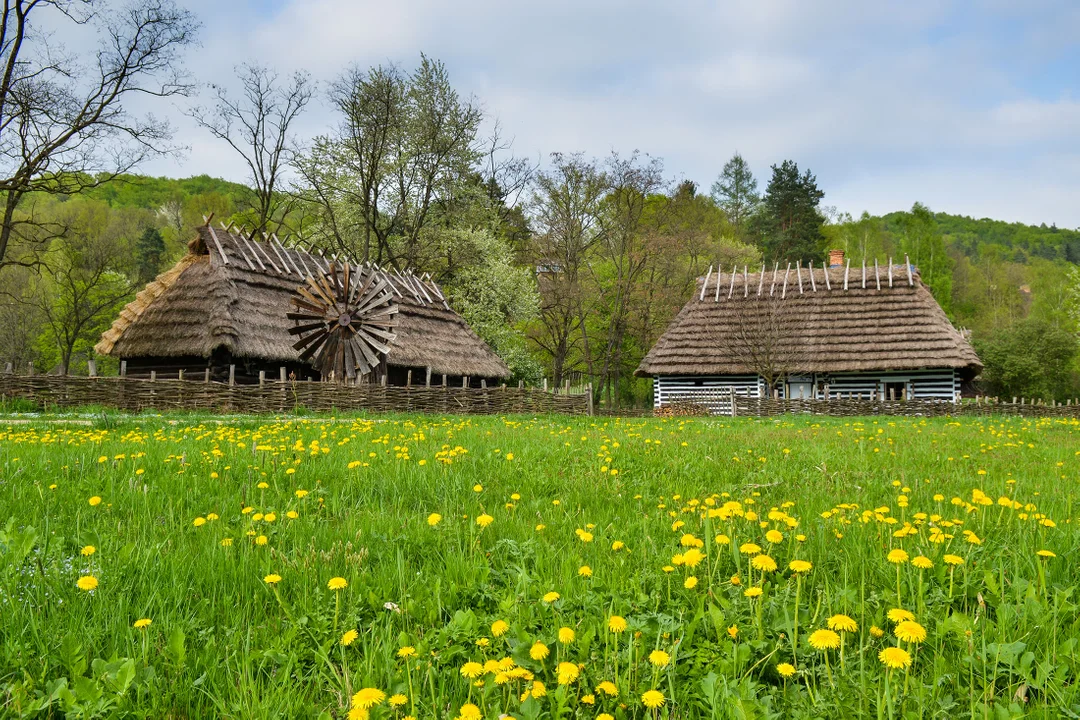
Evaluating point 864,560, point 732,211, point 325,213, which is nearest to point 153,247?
point 325,213

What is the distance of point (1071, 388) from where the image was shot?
4256 cm

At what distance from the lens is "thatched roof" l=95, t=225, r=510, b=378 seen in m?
24.0

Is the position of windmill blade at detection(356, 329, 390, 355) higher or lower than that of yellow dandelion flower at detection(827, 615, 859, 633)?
higher

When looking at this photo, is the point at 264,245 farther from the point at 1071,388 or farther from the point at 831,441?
the point at 1071,388

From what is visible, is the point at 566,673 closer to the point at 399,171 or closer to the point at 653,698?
the point at 653,698

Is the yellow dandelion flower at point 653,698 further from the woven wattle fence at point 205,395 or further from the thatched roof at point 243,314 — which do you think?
the thatched roof at point 243,314

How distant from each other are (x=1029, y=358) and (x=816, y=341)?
54.8 ft

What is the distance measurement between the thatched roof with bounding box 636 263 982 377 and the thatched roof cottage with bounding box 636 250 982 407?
4cm

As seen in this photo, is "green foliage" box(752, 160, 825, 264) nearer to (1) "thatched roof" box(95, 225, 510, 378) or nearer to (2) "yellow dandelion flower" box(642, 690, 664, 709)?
(1) "thatched roof" box(95, 225, 510, 378)

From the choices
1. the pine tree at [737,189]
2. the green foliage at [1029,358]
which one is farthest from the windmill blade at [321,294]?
the pine tree at [737,189]

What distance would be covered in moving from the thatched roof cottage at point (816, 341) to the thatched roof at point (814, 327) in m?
0.04

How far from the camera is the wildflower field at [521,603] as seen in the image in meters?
1.93

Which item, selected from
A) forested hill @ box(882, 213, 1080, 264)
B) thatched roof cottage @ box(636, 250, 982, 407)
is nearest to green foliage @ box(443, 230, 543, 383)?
thatched roof cottage @ box(636, 250, 982, 407)

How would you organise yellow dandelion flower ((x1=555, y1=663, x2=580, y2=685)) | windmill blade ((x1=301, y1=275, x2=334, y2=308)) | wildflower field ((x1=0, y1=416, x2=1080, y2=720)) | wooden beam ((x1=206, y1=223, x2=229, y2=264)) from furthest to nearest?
wooden beam ((x1=206, y1=223, x2=229, y2=264)) < windmill blade ((x1=301, y1=275, x2=334, y2=308)) < wildflower field ((x1=0, y1=416, x2=1080, y2=720)) < yellow dandelion flower ((x1=555, y1=663, x2=580, y2=685))
